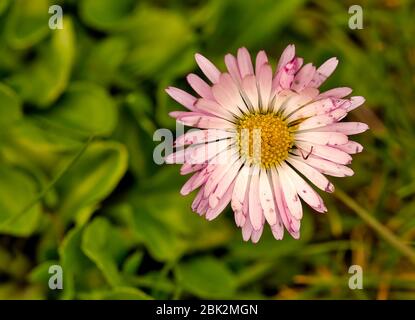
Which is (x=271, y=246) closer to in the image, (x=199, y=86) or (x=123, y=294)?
(x=123, y=294)

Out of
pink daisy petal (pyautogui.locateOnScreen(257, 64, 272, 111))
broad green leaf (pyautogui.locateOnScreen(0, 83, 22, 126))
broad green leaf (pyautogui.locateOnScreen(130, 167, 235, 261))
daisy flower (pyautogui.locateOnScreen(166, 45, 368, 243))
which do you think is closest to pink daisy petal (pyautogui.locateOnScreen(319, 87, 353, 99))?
daisy flower (pyautogui.locateOnScreen(166, 45, 368, 243))

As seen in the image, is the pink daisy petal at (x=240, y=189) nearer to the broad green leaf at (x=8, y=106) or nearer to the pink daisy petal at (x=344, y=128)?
the pink daisy petal at (x=344, y=128)

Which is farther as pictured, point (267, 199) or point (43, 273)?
point (43, 273)

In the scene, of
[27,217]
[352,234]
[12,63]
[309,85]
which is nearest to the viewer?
[309,85]

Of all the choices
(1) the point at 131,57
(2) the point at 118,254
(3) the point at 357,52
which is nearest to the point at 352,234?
(3) the point at 357,52

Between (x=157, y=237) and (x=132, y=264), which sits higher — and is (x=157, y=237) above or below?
above

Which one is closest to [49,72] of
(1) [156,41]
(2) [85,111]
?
(2) [85,111]
